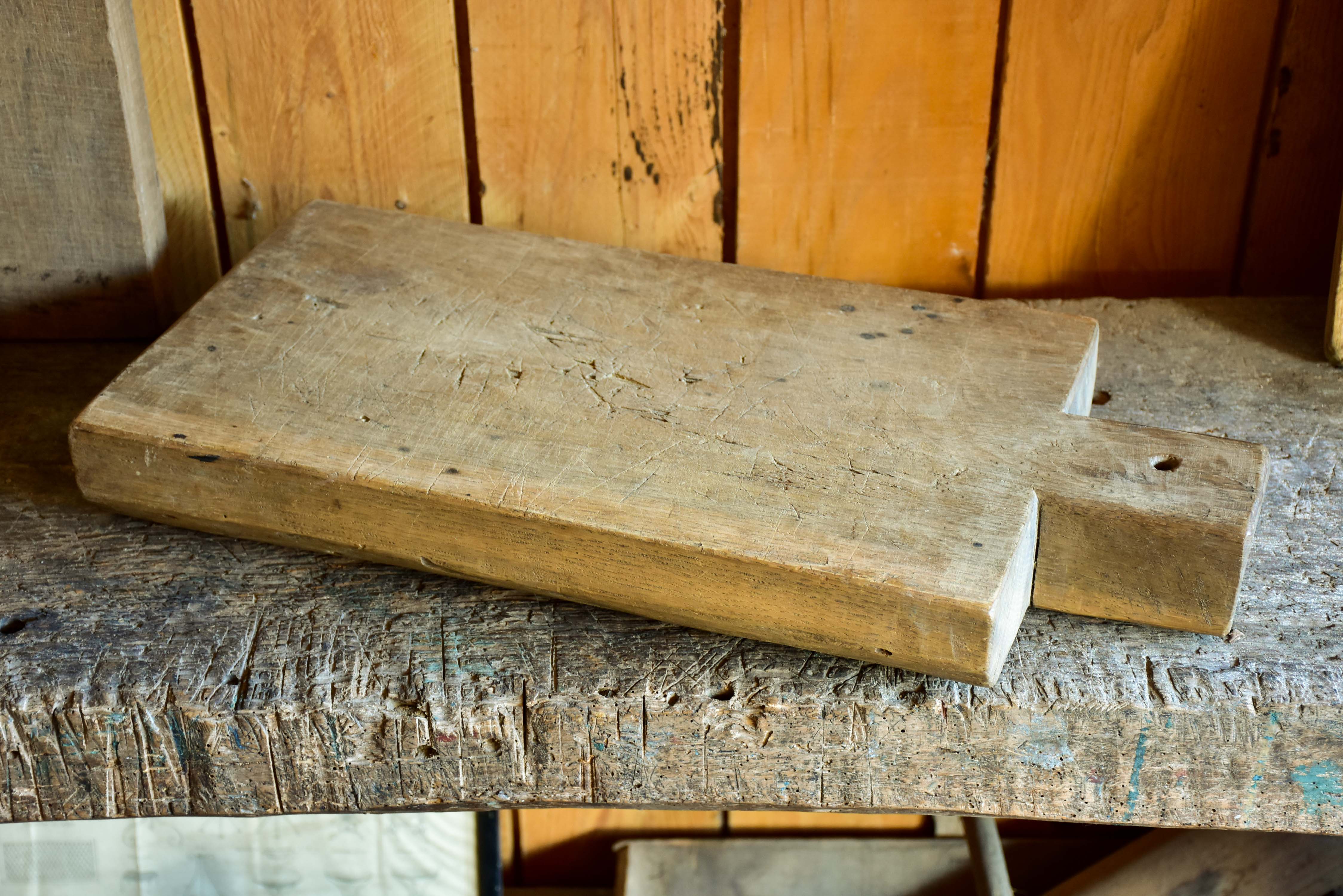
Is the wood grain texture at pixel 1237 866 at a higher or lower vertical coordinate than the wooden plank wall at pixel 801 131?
lower

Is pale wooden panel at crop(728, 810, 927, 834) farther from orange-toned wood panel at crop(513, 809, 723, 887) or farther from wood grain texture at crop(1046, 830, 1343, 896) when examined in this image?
wood grain texture at crop(1046, 830, 1343, 896)

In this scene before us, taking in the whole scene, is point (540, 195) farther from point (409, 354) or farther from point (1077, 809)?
point (1077, 809)

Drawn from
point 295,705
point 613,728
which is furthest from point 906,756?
point 295,705

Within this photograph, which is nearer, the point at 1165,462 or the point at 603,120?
the point at 1165,462

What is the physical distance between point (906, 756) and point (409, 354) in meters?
0.42

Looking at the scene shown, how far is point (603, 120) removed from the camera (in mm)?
996

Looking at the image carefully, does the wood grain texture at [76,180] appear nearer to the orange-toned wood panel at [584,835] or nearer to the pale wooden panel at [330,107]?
the pale wooden panel at [330,107]

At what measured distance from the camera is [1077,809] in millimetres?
677

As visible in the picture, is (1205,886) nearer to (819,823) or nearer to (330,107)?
(819,823)

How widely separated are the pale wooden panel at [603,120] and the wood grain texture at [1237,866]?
2.30 feet

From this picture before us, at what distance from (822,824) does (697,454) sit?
2.65 feet

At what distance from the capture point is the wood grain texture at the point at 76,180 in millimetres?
875

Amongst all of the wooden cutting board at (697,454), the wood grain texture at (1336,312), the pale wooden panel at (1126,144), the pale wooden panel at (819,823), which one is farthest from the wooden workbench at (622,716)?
the pale wooden panel at (819,823)

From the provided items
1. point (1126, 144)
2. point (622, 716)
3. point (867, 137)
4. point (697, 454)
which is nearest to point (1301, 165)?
point (1126, 144)
